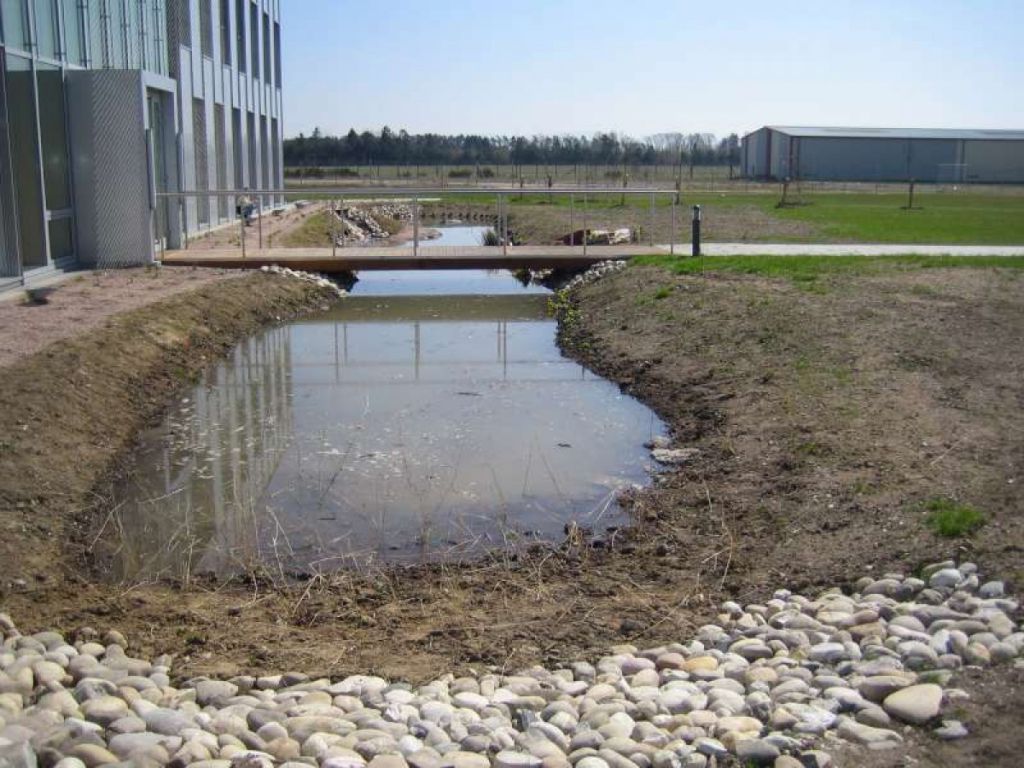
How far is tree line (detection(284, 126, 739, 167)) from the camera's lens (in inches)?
2885

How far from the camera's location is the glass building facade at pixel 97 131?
50.0ft

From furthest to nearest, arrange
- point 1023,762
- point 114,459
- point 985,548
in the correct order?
point 114,459 → point 985,548 → point 1023,762

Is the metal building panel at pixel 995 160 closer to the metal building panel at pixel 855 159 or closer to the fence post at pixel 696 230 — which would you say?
the metal building panel at pixel 855 159

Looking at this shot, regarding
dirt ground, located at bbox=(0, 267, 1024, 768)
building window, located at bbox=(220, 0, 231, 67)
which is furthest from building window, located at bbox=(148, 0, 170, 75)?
dirt ground, located at bbox=(0, 267, 1024, 768)

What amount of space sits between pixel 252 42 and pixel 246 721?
31.2 metres

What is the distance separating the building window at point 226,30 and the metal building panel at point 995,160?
50346mm

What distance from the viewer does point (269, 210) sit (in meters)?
34.0

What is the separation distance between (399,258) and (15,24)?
7.38m

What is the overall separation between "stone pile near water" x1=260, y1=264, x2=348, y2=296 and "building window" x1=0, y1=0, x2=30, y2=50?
17.8 feet

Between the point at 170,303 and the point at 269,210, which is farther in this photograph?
the point at 269,210

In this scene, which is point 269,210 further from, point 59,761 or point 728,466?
point 59,761

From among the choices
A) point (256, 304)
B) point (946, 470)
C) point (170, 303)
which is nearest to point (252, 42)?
point (256, 304)

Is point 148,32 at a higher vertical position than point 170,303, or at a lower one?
higher

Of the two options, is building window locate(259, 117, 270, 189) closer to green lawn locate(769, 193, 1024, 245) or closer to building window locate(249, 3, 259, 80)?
building window locate(249, 3, 259, 80)
